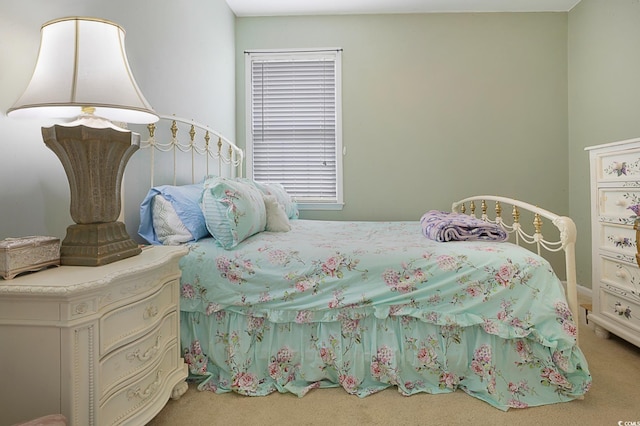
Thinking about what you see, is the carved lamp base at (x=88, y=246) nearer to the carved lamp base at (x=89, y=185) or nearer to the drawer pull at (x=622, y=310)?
the carved lamp base at (x=89, y=185)

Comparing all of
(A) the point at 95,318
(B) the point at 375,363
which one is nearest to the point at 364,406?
(B) the point at 375,363

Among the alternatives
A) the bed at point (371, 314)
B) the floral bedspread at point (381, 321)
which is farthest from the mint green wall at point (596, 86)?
the floral bedspread at point (381, 321)

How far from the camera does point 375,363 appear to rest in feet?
5.01

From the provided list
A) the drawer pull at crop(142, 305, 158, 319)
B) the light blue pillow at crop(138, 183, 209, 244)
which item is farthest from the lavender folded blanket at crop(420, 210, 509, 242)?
the drawer pull at crop(142, 305, 158, 319)

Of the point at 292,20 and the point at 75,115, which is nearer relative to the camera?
the point at 75,115

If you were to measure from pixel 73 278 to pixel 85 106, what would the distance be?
0.51m

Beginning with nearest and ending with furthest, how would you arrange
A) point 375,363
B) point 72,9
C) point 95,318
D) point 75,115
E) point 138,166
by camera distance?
point 95,318, point 75,115, point 72,9, point 375,363, point 138,166

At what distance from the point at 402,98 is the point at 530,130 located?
123cm

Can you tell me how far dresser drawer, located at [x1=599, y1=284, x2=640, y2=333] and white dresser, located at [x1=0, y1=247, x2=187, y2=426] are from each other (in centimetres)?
244

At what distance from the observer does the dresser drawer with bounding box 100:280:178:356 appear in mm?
976

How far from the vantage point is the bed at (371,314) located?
1.44 meters

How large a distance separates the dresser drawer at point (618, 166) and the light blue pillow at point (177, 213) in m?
2.30

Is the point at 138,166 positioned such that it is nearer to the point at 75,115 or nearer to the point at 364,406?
the point at 75,115

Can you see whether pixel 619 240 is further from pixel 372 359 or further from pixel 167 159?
pixel 167 159
